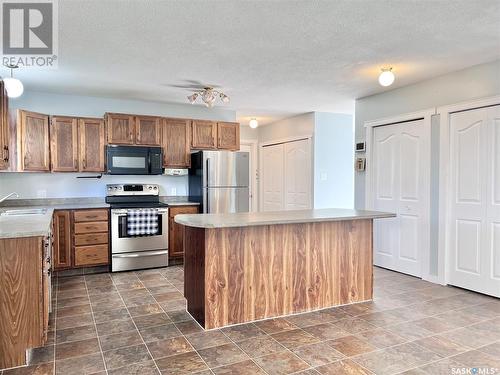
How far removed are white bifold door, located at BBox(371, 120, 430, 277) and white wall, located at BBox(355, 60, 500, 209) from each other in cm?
21

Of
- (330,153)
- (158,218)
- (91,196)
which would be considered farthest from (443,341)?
(91,196)

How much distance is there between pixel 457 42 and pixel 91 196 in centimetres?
470

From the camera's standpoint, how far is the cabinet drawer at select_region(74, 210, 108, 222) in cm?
443

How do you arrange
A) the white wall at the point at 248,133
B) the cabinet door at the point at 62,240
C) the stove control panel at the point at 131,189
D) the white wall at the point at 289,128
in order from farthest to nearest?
the white wall at the point at 248,133 → the white wall at the point at 289,128 → the stove control panel at the point at 131,189 → the cabinet door at the point at 62,240

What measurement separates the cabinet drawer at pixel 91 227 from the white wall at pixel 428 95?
3489 mm

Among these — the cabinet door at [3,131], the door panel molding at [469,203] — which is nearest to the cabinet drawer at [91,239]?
the cabinet door at [3,131]

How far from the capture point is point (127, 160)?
4.87 meters

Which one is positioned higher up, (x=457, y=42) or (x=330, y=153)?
(x=457, y=42)

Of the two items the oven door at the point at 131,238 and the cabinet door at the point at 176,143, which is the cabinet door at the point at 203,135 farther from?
the oven door at the point at 131,238

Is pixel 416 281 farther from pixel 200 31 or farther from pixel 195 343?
pixel 200 31

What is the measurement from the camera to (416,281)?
13.6 ft

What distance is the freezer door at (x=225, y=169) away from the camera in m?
5.01

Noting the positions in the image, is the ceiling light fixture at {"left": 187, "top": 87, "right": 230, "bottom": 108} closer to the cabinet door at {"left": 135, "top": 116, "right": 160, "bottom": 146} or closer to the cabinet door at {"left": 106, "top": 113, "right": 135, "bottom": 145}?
the cabinet door at {"left": 135, "top": 116, "right": 160, "bottom": 146}
